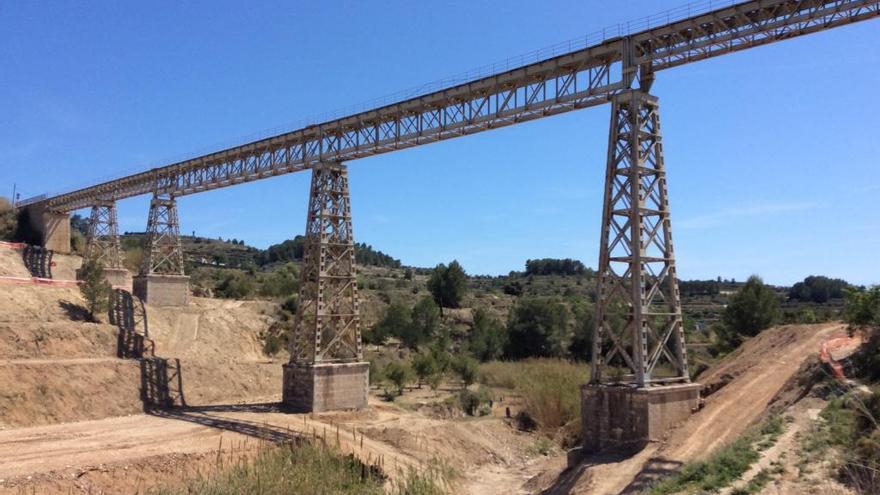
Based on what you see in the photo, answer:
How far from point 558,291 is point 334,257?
79193 millimetres

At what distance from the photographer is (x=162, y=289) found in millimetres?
44000

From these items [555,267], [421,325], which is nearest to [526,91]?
[421,325]

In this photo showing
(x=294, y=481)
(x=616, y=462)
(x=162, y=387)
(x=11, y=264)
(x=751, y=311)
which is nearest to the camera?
(x=294, y=481)

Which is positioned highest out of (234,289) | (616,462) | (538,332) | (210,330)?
(234,289)

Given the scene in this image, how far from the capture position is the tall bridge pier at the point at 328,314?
31.1 meters

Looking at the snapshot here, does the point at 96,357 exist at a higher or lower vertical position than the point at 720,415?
higher

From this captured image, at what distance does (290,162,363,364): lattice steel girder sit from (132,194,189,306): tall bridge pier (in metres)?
15.4

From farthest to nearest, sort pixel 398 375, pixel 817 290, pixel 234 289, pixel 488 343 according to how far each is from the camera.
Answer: pixel 817 290 < pixel 234 289 < pixel 488 343 < pixel 398 375

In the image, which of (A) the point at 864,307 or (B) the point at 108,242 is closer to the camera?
(A) the point at 864,307

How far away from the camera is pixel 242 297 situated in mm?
58812

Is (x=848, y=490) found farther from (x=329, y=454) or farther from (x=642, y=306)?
(x=329, y=454)

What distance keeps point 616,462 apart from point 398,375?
925 inches

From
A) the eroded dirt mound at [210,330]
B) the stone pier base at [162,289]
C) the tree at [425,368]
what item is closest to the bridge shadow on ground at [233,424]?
the eroded dirt mound at [210,330]

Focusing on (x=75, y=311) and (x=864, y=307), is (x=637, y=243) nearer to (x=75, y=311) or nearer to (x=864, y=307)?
(x=864, y=307)
